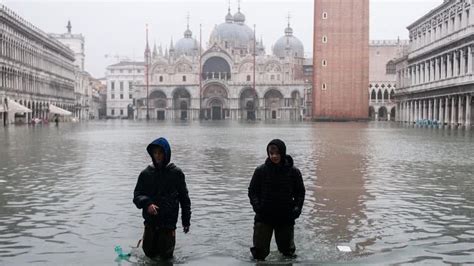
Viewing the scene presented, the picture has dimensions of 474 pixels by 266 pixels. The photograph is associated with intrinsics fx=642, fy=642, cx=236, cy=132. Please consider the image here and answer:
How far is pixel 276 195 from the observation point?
666 cm

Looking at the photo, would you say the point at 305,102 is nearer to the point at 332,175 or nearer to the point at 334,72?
the point at 334,72

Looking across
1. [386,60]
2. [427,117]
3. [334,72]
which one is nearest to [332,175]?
[427,117]

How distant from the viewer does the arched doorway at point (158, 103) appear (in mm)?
124125

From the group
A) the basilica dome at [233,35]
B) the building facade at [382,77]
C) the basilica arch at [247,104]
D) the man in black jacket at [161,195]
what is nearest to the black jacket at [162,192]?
the man in black jacket at [161,195]

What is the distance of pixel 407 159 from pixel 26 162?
1159 cm

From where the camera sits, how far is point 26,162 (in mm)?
18734

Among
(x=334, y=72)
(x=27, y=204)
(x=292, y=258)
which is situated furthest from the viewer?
(x=334, y=72)

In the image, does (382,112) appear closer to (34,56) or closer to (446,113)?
(446,113)

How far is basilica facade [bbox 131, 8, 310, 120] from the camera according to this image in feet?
393

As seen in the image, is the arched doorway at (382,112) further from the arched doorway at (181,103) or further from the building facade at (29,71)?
the building facade at (29,71)

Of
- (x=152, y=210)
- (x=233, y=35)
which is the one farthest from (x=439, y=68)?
(x=233, y=35)

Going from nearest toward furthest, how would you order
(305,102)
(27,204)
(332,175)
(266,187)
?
(266,187), (27,204), (332,175), (305,102)

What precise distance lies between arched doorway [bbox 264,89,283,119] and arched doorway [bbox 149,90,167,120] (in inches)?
786

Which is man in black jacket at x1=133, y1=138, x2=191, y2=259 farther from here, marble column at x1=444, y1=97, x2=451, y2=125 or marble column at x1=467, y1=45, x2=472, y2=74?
marble column at x1=444, y1=97, x2=451, y2=125
